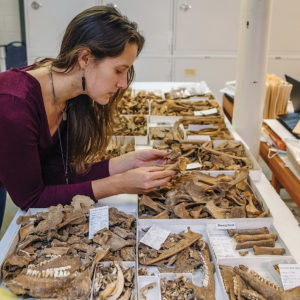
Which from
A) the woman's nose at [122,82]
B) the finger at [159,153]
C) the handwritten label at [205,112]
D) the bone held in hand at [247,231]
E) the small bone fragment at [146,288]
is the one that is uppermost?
the woman's nose at [122,82]

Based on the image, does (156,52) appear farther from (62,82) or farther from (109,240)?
(109,240)

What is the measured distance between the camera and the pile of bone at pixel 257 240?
1.43 meters

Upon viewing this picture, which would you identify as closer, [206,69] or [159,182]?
[159,182]

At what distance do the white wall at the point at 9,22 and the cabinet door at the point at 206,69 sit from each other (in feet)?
6.70

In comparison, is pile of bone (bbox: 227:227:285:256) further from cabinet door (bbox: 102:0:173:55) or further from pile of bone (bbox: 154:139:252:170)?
cabinet door (bbox: 102:0:173:55)

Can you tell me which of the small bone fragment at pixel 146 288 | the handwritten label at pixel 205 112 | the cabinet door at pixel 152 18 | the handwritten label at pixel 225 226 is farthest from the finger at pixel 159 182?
the cabinet door at pixel 152 18

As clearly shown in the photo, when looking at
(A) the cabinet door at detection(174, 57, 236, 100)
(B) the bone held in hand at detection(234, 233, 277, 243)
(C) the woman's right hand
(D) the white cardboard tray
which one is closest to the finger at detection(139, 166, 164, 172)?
(C) the woman's right hand

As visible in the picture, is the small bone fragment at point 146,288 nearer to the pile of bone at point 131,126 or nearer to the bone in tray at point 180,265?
the bone in tray at point 180,265

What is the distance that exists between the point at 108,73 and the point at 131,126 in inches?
42.6

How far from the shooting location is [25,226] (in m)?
1.48

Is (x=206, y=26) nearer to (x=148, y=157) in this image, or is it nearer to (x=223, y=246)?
(x=148, y=157)

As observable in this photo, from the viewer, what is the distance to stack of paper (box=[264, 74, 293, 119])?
3.00m

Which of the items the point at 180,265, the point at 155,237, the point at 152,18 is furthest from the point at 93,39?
the point at 152,18

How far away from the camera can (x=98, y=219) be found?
1.52m
